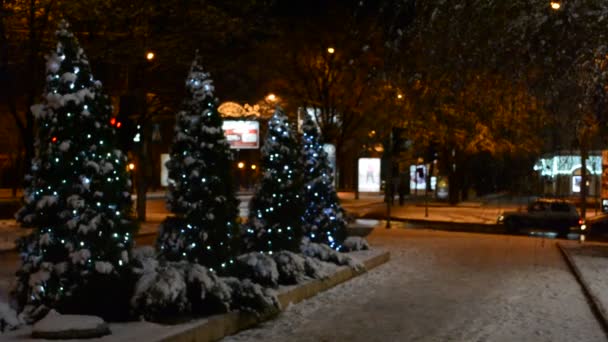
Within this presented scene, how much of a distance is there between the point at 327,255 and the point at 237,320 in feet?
19.2

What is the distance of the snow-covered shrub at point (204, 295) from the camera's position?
1091 centimetres

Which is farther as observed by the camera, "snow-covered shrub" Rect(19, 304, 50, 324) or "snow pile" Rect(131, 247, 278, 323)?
"snow pile" Rect(131, 247, 278, 323)

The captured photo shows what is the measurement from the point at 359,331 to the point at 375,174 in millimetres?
54225

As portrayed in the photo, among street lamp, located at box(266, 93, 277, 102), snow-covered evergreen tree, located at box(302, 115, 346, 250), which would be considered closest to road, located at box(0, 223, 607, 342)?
snow-covered evergreen tree, located at box(302, 115, 346, 250)

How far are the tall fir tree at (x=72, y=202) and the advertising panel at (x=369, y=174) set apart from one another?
53976 mm

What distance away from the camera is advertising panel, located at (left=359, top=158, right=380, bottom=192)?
211 feet

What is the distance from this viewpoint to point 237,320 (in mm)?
11219

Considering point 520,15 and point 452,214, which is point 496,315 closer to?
point 520,15

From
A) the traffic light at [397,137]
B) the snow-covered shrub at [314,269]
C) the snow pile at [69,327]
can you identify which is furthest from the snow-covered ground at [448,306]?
the traffic light at [397,137]

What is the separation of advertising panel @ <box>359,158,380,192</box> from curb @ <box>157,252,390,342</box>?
48.3 m

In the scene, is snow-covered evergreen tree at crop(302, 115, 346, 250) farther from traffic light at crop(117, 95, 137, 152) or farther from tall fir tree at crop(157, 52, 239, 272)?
traffic light at crop(117, 95, 137, 152)

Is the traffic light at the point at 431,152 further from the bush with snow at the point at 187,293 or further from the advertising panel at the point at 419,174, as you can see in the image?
the bush with snow at the point at 187,293

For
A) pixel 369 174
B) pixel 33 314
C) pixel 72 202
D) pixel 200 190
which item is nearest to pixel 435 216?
pixel 369 174

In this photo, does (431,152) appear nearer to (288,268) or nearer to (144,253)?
(288,268)
